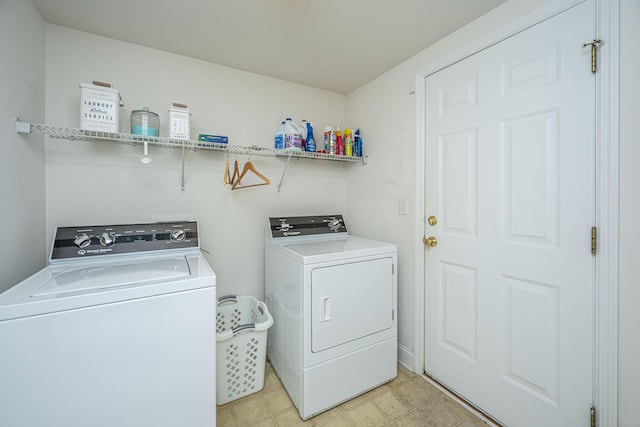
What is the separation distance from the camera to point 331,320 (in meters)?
1.59

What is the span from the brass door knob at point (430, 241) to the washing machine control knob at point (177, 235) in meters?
1.65

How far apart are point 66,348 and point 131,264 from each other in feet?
1.72

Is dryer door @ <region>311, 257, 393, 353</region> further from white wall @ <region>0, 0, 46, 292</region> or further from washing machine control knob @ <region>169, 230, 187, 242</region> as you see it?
white wall @ <region>0, 0, 46, 292</region>

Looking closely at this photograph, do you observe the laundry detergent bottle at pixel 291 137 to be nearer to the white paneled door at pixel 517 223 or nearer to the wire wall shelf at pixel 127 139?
the wire wall shelf at pixel 127 139

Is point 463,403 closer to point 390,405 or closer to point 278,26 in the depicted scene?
point 390,405

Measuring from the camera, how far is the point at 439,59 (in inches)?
68.7

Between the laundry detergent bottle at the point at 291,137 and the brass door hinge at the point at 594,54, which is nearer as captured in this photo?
the brass door hinge at the point at 594,54

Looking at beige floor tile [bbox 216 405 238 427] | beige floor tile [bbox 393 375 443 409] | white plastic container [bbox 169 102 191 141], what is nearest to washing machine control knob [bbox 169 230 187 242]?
white plastic container [bbox 169 102 191 141]

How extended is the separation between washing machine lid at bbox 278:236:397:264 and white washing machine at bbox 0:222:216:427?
1.84 ft

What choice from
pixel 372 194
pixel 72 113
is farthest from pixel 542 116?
pixel 72 113

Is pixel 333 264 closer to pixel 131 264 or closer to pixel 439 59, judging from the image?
pixel 131 264

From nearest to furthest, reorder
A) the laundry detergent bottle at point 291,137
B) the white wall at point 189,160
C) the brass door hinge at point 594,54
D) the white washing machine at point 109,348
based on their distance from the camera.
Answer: the white washing machine at point 109,348, the brass door hinge at point 594,54, the white wall at point 189,160, the laundry detergent bottle at point 291,137

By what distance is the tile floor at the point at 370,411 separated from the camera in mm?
1510

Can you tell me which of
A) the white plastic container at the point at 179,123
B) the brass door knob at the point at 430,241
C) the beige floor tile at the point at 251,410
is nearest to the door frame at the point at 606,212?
the brass door knob at the point at 430,241
